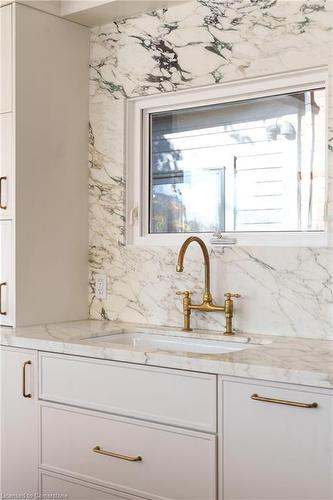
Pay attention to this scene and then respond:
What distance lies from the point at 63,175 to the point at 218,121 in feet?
2.57

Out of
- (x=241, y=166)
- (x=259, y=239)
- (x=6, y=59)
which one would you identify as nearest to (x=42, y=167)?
(x=6, y=59)

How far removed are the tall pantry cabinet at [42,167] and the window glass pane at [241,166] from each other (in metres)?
0.39

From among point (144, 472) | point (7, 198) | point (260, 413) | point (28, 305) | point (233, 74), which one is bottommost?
point (144, 472)

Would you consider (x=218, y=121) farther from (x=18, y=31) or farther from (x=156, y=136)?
(x=18, y=31)

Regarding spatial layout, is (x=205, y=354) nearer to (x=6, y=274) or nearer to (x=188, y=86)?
(x=6, y=274)

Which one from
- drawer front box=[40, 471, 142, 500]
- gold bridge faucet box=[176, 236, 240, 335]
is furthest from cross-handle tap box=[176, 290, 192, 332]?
drawer front box=[40, 471, 142, 500]

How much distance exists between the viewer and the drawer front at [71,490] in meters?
→ 2.33

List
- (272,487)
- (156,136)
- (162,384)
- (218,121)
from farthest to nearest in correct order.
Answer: (156,136)
(218,121)
(162,384)
(272,487)

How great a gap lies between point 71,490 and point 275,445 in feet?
3.02

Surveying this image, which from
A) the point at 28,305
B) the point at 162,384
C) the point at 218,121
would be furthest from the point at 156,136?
the point at 162,384

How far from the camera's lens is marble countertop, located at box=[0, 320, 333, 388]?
1907 millimetres

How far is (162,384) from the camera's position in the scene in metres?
2.18

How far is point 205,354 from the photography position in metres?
2.15

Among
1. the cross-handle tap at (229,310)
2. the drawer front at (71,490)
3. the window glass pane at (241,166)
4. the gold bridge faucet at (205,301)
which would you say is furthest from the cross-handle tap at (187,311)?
the drawer front at (71,490)
